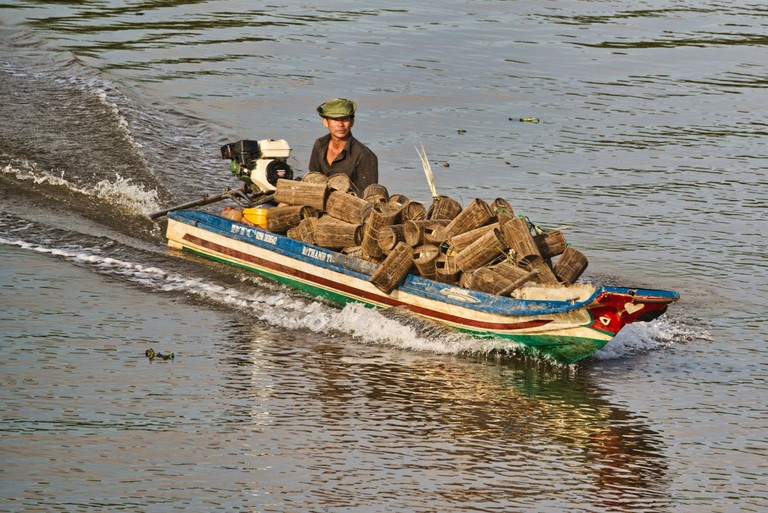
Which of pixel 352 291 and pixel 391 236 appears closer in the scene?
pixel 391 236

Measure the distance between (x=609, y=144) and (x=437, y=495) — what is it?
1215 centimetres

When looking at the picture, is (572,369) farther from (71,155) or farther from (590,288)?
(71,155)

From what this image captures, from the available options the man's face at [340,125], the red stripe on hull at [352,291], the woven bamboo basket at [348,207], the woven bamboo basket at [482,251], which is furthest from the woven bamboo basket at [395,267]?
the man's face at [340,125]

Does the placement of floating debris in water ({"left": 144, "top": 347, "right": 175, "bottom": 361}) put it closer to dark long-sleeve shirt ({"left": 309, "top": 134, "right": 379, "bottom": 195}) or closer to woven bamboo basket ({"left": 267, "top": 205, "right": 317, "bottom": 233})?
woven bamboo basket ({"left": 267, "top": 205, "right": 317, "bottom": 233})

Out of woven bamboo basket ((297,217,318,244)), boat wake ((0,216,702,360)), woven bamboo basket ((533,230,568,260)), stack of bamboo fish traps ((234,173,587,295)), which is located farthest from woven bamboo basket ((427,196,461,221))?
woven bamboo basket ((297,217,318,244))

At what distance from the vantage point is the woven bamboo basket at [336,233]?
1288 centimetres

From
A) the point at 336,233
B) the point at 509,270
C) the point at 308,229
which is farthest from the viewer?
the point at 308,229

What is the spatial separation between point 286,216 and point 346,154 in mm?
932

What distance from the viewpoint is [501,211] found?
12227 millimetres

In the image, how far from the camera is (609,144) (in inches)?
798

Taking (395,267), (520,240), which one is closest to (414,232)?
(395,267)

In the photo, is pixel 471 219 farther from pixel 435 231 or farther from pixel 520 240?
pixel 520 240

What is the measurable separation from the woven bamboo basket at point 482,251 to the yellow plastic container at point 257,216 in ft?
9.11

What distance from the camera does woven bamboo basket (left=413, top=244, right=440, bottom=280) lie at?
12.3 meters
